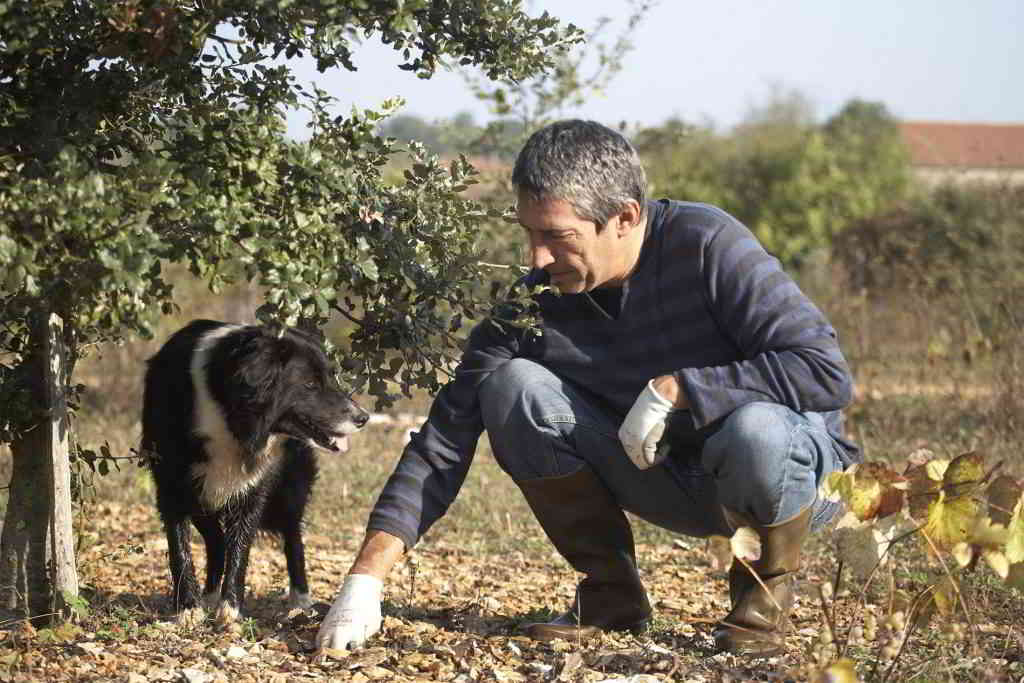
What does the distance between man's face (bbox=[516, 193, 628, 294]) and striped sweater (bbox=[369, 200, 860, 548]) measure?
0.47 ft

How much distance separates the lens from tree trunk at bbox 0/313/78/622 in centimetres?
377

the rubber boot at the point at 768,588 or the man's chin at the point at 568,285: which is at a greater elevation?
the man's chin at the point at 568,285

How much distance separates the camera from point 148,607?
4492 mm

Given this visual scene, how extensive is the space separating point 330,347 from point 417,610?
Answer: 99 cm

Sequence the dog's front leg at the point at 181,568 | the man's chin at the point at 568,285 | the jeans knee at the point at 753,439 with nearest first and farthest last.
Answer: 1. the jeans knee at the point at 753,439
2. the man's chin at the point at 568,285
3. the dog's front leg at the point at 181,568

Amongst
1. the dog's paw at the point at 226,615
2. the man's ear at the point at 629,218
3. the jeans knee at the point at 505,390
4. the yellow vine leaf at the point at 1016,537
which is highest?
the man's ear at the point at 629,218

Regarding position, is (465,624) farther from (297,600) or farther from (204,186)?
(204,186)

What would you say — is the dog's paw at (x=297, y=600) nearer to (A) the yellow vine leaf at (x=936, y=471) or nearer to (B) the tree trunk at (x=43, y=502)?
(B) the tree trunk at (x=43, y=502)

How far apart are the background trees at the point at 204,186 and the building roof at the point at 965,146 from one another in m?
4.95

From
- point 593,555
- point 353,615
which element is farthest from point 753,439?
point 353,615

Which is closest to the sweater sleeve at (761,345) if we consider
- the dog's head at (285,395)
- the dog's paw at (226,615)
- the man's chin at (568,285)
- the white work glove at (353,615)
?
the man's chin at (568,285)

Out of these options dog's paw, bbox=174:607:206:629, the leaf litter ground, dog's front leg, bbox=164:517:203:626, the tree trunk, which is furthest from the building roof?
the tree trunk

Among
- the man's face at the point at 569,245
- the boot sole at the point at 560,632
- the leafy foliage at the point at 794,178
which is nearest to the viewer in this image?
the man's face at the point at 569,245

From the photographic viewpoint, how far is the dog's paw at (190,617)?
411 centimetres
